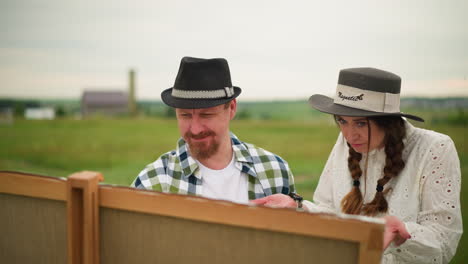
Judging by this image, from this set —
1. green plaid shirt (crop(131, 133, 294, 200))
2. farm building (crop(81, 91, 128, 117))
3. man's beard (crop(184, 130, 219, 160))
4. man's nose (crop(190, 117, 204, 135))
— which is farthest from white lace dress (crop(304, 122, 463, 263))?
farm building (crop(81, 91, 128, 117))

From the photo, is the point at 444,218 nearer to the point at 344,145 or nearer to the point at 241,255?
the point at 344,145

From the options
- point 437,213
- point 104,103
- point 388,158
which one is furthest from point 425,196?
point 104,103

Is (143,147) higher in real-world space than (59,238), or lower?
lower

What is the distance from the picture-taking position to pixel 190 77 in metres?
1.97

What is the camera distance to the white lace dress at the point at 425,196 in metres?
1.71

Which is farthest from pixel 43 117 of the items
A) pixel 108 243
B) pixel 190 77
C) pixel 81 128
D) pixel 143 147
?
pixel 108 243

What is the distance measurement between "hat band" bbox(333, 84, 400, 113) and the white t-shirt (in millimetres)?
666

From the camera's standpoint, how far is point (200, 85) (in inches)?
76.5

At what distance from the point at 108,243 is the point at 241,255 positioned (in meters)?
0.41

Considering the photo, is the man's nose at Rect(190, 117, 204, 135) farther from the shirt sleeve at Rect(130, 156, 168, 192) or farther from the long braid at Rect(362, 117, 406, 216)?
the long braid at Rect(362, 117, 406, 216)

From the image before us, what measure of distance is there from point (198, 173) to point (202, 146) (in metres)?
0.15

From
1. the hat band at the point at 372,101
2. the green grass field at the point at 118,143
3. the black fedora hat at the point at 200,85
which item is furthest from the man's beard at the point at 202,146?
the green grass field at the point at 118,143

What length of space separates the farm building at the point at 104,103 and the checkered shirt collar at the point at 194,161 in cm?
703

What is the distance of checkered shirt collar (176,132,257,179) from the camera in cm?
204
